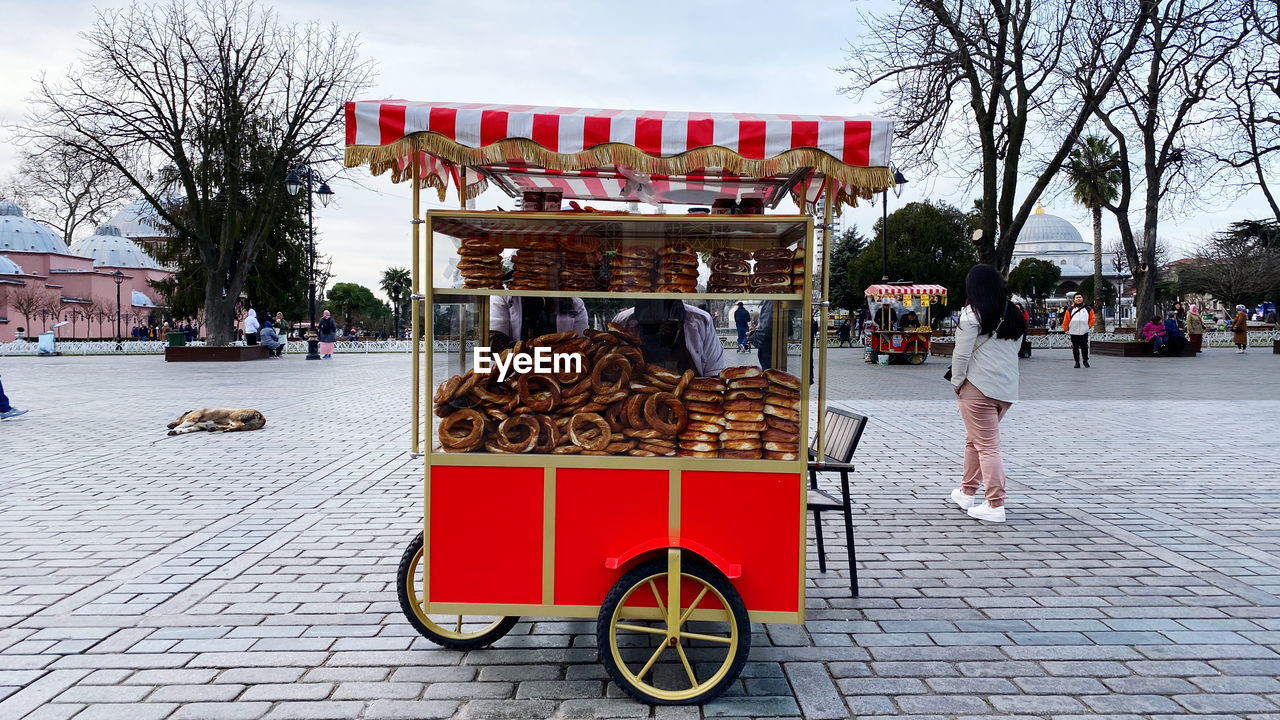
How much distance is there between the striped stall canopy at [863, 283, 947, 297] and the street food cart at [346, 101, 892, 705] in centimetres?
2457

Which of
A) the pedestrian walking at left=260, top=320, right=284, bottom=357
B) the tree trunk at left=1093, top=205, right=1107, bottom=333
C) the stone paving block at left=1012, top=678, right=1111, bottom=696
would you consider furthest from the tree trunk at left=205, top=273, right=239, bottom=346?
the tree trunk at left=1093, top=205, right=1107, bottom=333

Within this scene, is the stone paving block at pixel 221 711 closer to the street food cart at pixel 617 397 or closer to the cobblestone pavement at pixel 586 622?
the cobblestone pavement at pixel 586 622

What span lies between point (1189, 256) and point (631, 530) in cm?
6953

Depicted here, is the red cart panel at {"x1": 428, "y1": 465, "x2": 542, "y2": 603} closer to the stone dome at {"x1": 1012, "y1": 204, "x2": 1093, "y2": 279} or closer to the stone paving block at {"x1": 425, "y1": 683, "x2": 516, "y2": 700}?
the stone paving block at {"x1": 425, "y1": 683, "x2": 516, "y2": 700}

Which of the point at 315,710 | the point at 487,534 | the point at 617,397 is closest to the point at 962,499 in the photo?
the point at 617,397

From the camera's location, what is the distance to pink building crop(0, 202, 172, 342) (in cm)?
5916

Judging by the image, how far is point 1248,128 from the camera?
2430 centimetres

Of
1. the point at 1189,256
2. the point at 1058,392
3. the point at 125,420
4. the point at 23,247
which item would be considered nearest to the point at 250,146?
the point at 125,420

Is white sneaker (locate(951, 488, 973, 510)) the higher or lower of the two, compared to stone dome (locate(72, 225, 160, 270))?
lower

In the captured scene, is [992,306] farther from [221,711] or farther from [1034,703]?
[221,711]

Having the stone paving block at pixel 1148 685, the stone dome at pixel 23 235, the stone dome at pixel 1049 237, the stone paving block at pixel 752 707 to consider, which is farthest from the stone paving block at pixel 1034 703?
the stone dome at pixel 1049 237

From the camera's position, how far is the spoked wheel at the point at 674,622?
3.31 m

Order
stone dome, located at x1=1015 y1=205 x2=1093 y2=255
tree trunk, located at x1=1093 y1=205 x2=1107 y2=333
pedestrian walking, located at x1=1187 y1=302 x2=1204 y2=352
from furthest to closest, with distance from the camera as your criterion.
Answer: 1. stone dome, located at x1=1015 y1=205 x2=1093 y2=255
2. tree trunk, located at x1=1093 y1=205 x2=1107 y2=333
3. pedestrian walking, located at x1=1187 y1=302 x2=1204 y2=352

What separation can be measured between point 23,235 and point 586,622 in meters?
83.2
